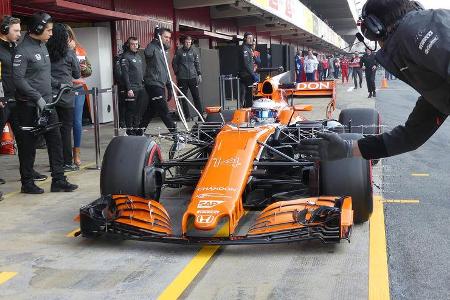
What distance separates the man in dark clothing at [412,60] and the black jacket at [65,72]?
485 centimetres

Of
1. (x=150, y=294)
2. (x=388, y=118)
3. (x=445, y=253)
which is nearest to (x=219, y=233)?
(x=150, y=294)

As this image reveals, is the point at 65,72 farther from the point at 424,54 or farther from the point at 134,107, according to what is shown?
the point at 424,54

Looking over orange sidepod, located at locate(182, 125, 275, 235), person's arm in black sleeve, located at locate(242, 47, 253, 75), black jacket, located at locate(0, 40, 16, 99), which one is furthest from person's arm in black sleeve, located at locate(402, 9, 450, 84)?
person's arm in black sleeve, located at locate(242, 47, 253, 75)

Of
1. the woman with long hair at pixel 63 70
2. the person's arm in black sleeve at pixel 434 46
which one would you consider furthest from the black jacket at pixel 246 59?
the person's arm in black sleeve at pixel 434 46

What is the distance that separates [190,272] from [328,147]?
1.56 m

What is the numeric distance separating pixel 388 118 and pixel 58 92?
8.88 m

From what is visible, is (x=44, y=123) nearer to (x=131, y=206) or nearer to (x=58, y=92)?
(x=58, y=92)

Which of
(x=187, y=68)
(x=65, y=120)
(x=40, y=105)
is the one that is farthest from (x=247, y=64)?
(x=40, y=105)

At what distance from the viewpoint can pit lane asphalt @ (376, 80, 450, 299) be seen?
3.99 meters

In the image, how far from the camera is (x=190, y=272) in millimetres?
4227

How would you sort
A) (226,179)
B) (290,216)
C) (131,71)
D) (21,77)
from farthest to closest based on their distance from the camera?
1. (131,71)
2. (21,77)
3. (226,179)
4. (290,216)

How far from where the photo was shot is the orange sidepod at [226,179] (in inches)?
178

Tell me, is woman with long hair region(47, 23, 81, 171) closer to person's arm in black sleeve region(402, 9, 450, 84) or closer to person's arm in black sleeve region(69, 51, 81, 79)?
person's arm in black sleeve region(69, 51, 81, 79)

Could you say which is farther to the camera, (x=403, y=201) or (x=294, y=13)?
(x=294, y=13)
